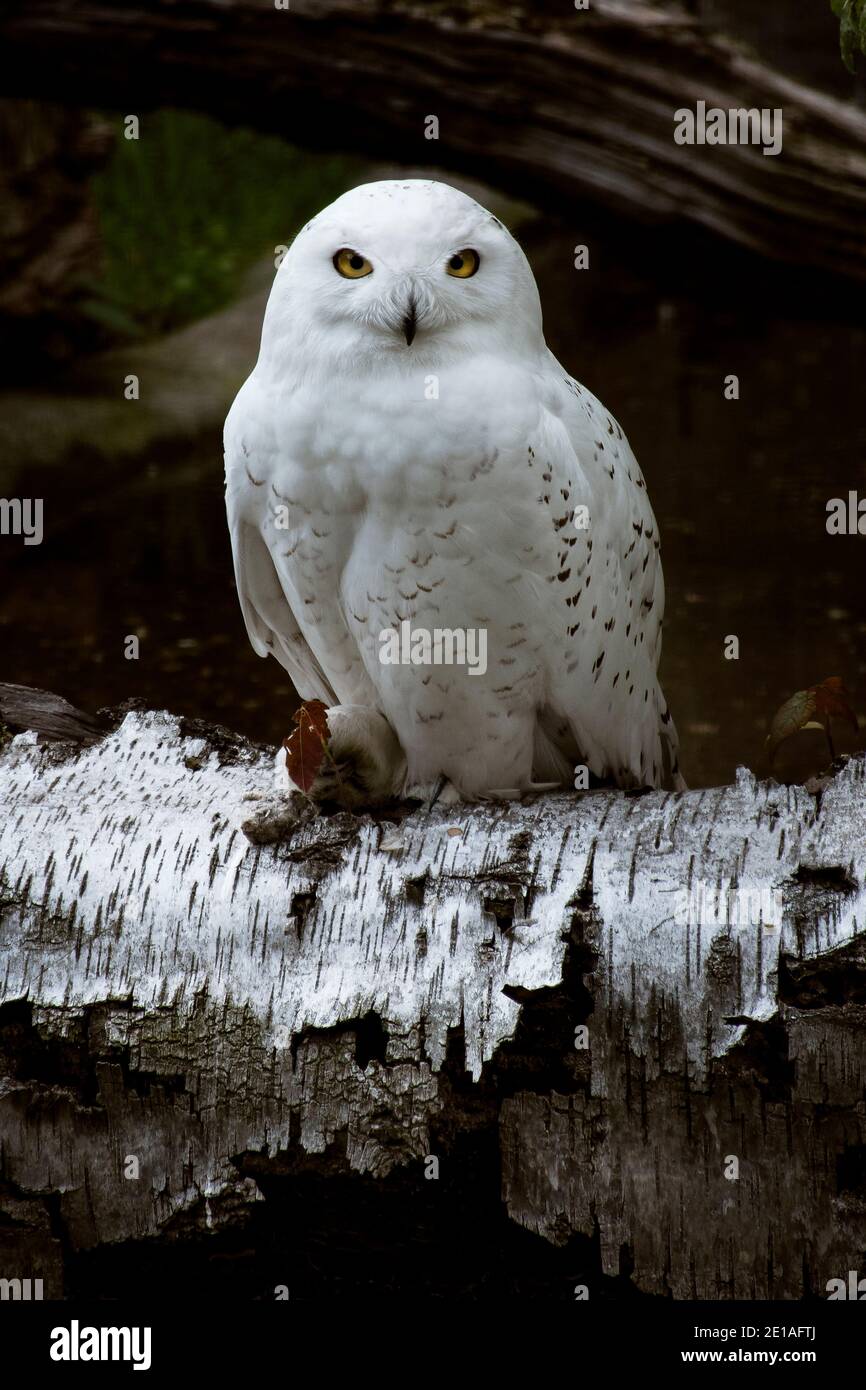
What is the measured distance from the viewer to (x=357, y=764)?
79.9 inches

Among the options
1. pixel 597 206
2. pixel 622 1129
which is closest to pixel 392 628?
pixel 622 1129

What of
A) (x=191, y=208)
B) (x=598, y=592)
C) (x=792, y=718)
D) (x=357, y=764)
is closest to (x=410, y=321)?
(x=598, y=592)

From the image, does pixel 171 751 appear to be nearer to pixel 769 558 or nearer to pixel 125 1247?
pixel 125 1247

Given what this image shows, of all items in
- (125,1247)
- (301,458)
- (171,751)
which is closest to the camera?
(125,1247)

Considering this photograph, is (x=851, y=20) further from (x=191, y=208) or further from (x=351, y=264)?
(x=191, y=208)

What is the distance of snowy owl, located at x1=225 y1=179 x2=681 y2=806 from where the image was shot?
182 cm

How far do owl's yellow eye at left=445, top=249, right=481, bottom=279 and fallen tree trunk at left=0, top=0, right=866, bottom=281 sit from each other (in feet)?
5.66

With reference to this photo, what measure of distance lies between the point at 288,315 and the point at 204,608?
7.79 ft

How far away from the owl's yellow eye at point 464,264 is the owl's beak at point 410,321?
7cm

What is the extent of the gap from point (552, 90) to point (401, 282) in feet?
5.99

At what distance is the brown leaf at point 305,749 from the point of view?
1.88m

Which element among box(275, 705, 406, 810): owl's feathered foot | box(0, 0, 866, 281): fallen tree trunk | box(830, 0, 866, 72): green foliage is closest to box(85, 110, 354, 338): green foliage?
box(0, 0, 866, 281): fallen tree trunk

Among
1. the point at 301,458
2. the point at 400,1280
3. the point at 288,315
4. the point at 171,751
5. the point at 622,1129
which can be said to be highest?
the point at 288,315

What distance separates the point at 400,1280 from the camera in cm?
173
